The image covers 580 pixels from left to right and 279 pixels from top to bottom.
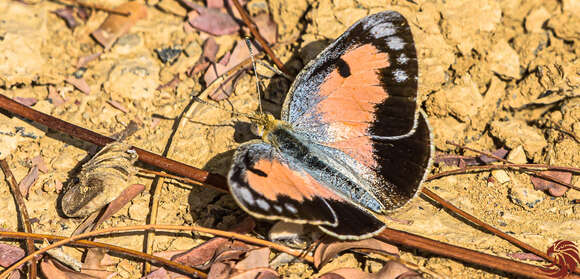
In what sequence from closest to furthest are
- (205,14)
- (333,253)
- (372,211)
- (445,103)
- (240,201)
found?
1. (240,201)
2. (333,253)
3. (372,211)
4. (445,103)
5. (205,14)

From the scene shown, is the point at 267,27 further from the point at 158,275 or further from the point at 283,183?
the point at 158,275

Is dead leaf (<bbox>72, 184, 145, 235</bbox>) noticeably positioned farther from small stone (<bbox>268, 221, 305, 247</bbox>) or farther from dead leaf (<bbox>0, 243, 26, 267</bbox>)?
small stone (<bbox>268, 221, 305, 247</bbox>)

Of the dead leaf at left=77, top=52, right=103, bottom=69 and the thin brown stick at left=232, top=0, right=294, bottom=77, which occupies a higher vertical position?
the dead leaf at left=77, top=52, right=103, bottom=69

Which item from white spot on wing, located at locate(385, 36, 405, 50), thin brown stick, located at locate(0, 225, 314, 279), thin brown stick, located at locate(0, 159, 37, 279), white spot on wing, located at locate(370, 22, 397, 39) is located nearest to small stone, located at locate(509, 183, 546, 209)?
white spot on wing, located at locate(385, 36, 405, 50)

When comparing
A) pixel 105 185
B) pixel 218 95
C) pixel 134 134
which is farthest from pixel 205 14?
pixel 105 185

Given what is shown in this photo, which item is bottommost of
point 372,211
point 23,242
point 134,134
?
point 372,211

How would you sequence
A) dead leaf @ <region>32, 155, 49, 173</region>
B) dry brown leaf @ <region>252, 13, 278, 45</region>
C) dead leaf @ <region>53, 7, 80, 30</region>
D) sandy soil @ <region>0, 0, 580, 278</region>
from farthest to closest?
1. dead leaf @ <region>53, 7, 80, 30</region>
2. dry brown leaf @ <region>252, 13, 278, 45</region>
3. dead leaf @ <region>32, 155, 49, 173</region>
4. sandy soil @ <region>0, 0, 580, 278</region>

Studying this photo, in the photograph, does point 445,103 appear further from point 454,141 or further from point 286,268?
point 286,268

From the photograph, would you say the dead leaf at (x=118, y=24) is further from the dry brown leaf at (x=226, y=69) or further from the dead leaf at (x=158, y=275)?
the dead leaf at (x=158, y=275)
